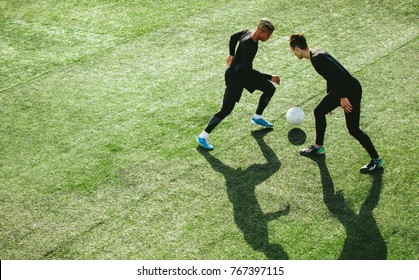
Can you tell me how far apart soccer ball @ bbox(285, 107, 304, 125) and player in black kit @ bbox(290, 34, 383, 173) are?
832mm

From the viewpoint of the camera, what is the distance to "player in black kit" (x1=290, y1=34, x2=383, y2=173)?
6.65 metres

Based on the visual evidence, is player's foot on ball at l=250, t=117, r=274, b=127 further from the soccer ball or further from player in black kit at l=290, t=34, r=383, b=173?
player in black kit at l=290, t=34, r=383, b=173

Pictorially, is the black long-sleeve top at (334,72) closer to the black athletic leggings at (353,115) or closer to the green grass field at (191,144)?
the black athletic leggings at (353,115)

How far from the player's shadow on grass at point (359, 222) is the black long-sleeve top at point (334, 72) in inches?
50.2

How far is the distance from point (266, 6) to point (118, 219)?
8.09 meters

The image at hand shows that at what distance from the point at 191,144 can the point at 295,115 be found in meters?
1.69

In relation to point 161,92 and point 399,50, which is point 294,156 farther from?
point 399,50

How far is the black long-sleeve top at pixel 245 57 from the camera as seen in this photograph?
7.40m

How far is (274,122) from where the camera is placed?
342 inches

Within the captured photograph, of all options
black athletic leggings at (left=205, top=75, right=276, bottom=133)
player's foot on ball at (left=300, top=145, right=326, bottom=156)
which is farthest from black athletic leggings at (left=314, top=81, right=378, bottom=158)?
black athletic leggings at (left=205, top=75, right=276, bottom=133)

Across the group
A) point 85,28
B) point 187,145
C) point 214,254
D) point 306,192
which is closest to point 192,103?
point 187,145

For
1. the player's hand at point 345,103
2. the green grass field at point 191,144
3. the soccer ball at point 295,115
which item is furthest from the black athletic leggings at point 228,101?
the player's hand at point 345,103

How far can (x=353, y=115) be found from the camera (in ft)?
22.9

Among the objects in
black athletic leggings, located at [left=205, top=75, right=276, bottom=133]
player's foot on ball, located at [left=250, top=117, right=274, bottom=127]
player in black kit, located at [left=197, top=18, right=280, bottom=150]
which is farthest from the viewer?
player's foot on ball, located at [left=250, top=117, right=274, bottom=127]
